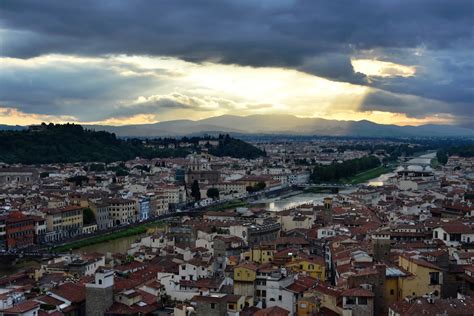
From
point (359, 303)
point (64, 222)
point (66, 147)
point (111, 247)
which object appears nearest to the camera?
point (359, 303)

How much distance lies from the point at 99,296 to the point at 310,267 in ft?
21.6

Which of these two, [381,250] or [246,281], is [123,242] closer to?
[246,281]

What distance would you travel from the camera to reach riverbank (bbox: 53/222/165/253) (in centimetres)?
2990

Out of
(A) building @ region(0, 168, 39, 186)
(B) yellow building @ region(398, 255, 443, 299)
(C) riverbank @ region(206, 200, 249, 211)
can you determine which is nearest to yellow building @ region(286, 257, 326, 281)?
(B) yellow building @ region(398, 255, 443, 299)

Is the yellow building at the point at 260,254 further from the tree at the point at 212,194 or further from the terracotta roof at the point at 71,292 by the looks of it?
the tree at the point at 212,194

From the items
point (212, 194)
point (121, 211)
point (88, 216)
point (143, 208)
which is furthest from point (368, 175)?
point (88, 216)

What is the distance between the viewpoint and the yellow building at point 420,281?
47.2 feet

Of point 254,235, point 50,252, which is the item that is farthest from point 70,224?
point 254,235

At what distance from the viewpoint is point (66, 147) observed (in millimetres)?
87312

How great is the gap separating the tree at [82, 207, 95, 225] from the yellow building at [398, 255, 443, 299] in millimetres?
24743

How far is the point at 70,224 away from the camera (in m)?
34.7

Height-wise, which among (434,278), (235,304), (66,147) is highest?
(434,278)

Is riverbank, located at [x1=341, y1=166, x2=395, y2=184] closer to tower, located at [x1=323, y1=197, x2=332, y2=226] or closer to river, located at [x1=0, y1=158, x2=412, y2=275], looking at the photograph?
river, located at [x1=0, y1=158, x2=412, y2=275]

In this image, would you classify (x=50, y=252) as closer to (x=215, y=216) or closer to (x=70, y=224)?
(x=70, y=224)
